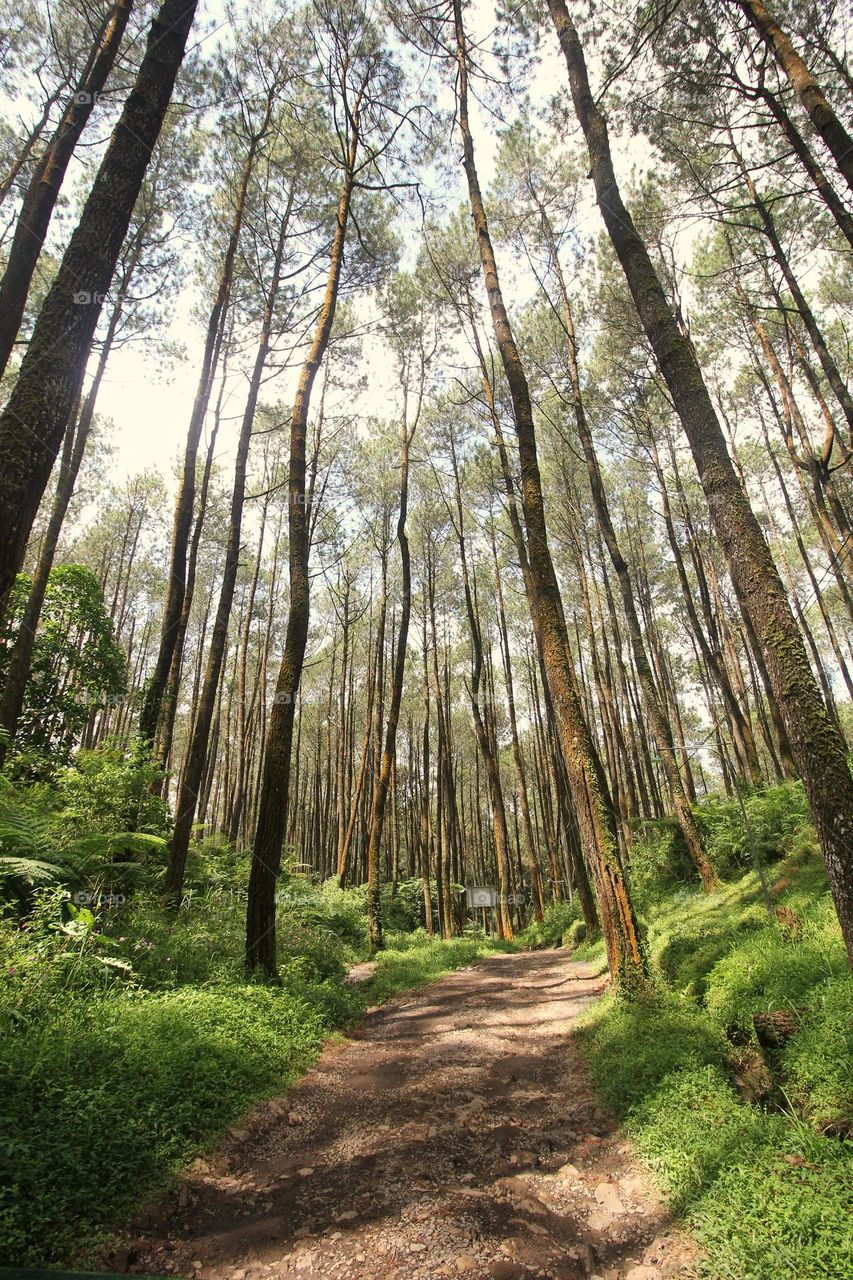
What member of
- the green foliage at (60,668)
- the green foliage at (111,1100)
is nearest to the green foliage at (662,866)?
the green foliage at (111,1100)

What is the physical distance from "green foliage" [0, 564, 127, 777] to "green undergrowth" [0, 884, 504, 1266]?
170 inches

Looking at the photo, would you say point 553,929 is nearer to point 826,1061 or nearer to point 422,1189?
point 826,1061

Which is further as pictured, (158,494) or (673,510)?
(158,494)

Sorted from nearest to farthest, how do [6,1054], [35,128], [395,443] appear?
[6,1054] < [35,128] < [395,443]

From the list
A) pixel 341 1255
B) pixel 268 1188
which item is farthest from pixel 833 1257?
pixel 268 1188

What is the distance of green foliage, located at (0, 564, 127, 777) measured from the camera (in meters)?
9.58

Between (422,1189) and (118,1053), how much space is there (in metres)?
1.96

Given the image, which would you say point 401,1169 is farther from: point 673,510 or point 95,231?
point 673,510

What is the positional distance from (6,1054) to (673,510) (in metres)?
19.8

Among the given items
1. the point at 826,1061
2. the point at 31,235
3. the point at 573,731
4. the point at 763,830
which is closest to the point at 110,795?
the point at 573,731

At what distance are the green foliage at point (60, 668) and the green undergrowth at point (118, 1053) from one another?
432 cm

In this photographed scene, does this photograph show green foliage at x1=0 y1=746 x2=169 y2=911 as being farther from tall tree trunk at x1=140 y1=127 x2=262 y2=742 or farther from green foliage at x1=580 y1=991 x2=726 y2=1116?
green foliage at x1=580 y1=991 x2=726 y2=1116

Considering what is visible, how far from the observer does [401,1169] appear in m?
3.29

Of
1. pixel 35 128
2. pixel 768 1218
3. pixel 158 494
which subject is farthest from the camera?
pixel 158 494
